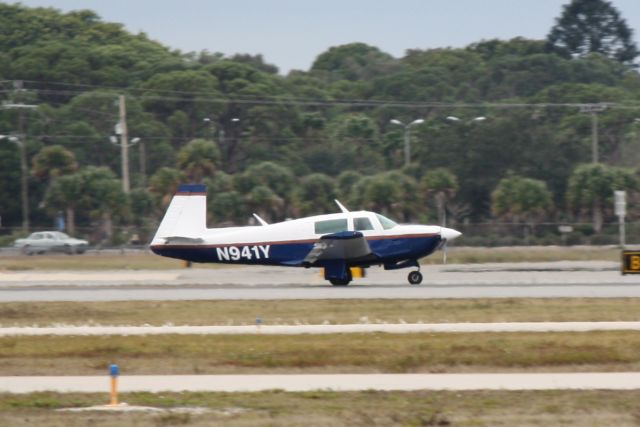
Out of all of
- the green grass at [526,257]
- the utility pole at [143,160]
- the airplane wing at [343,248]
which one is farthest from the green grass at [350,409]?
the utility pole at [143,160]

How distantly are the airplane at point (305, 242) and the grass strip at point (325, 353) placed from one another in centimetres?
1327

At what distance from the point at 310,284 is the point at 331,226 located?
1.96 metres

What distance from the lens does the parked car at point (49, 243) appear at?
211ft

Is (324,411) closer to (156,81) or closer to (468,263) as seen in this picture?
(468,263)

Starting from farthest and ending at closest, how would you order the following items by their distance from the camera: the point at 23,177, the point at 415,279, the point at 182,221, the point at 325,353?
1. the point at 23,177
2. the point at 182,221
3. the point at 415,279
4. the point at 325,353

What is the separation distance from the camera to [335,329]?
73.7 ft

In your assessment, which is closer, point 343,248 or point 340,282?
point 343,248

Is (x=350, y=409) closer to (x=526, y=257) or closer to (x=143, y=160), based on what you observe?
(x=526, y=257)

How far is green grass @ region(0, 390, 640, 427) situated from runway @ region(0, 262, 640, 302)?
14.3 metres

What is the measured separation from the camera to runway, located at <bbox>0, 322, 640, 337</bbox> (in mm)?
21969

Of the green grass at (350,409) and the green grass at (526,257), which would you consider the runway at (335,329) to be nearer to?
the green grass at (350,409)

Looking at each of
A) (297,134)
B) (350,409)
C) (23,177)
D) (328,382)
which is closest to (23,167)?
(23,177)

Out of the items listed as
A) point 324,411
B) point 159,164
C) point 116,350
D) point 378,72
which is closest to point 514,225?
point 159,164

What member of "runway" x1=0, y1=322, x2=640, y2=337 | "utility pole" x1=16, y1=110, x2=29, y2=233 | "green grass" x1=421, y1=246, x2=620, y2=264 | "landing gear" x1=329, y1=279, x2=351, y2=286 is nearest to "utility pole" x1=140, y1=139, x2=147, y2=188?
"utility pole" x1=16, y1=110, x2=29, y2=233
